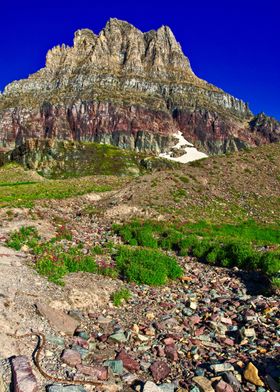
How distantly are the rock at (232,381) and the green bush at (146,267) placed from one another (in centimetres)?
817

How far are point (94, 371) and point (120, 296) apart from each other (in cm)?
575

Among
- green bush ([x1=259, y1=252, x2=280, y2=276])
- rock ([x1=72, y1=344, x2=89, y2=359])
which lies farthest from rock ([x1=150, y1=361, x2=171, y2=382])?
green bush ([x1=259, y1=252, x2=280, y2=276])

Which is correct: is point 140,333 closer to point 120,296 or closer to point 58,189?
point 120,296

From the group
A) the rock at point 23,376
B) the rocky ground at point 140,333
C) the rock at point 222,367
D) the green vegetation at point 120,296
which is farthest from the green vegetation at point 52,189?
the rock at point 222,367

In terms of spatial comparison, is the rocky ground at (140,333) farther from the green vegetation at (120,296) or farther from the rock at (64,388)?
the green vegetation at (120,296)

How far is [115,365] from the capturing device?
1150 centimetres

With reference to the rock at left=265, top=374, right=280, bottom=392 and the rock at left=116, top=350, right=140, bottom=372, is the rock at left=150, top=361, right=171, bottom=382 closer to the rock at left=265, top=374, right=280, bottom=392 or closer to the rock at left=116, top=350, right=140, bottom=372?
the rock at left=116, top=350, right=140, bottom=372

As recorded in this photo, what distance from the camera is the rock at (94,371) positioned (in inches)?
428

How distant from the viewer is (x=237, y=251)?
22.7 m

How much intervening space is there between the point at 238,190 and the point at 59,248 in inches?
1038

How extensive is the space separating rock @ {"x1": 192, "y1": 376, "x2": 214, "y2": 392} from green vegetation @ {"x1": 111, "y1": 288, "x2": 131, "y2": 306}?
586cm

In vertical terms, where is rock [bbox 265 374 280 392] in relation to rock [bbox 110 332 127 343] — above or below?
above

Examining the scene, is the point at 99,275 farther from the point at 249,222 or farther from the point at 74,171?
the point at 74,171

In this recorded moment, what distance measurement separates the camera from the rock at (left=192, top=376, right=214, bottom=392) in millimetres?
10516
